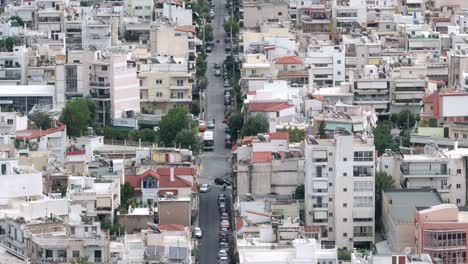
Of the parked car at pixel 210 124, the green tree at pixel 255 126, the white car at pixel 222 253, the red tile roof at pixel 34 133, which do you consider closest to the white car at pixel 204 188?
the green tree at pixel 255 126

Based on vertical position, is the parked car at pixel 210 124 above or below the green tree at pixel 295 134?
below

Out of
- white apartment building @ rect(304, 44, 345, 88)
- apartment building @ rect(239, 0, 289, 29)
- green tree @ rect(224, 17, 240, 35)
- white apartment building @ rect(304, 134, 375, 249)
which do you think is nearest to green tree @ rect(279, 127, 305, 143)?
white apartment building @ rect(304, 134, 375, 249)

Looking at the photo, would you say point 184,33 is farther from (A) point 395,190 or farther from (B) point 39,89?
(A) point 395,190

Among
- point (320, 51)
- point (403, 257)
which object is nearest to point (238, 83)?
point (320, 51)

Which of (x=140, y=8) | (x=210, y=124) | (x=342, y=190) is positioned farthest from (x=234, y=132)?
(x=140, y=8)

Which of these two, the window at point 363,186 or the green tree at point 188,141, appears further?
the green tree at point 188,141

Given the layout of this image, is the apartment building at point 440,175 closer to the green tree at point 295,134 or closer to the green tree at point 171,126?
the green tree at point 295,134
